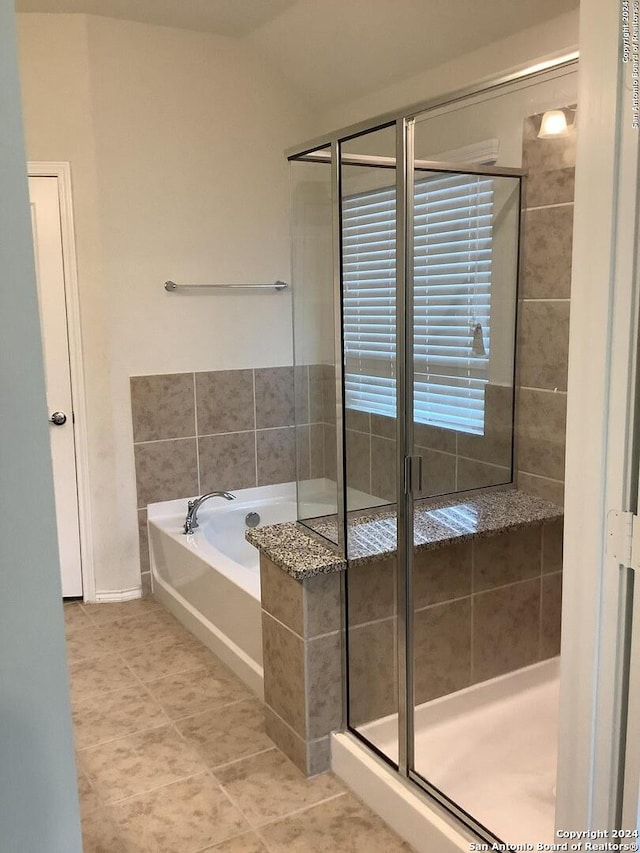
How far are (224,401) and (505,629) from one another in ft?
6.24

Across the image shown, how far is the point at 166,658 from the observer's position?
3127 millimetres

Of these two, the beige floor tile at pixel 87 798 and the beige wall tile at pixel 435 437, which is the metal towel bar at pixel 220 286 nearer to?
the beige wall tile at pixel 435 437

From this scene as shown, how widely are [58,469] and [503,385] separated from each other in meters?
2.16

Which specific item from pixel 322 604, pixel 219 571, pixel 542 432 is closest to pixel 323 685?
pixel 322 604

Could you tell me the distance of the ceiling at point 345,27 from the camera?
9.03ft

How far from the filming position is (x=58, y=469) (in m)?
3.59

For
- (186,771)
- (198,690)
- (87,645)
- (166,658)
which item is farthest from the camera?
(87,645)

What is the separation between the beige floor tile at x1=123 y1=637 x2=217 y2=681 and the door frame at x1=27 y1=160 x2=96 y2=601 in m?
0.64

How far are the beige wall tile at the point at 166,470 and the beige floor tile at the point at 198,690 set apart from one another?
39.6 inches

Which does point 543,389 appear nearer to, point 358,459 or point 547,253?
point 547,253

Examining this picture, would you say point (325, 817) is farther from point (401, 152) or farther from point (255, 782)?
point (401, 152)

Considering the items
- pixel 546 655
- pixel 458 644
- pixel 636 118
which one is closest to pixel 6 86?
pixel 636 118

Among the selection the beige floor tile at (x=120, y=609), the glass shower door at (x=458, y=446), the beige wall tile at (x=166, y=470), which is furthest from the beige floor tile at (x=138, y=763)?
the beige wall tile at (x=166, y=470)

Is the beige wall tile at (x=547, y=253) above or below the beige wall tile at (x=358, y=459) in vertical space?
above
